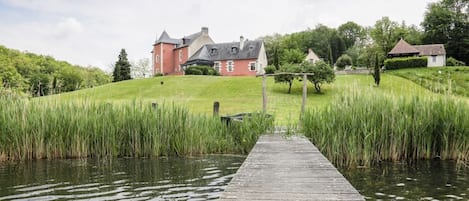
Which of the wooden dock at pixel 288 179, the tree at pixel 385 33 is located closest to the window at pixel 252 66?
the tree at pixel 385 33

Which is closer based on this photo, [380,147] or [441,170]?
[441,170]

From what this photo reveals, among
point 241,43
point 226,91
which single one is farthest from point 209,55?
point 226,91

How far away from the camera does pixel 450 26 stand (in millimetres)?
57406

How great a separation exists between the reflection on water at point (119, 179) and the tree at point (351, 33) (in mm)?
73102

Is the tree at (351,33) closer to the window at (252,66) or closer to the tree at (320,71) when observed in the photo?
the window at (252,66)

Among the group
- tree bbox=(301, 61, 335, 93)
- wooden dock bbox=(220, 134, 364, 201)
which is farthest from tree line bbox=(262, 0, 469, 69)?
wooden dock bbox=(220, 134, 364, 201)

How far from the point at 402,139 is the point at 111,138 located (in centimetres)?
673

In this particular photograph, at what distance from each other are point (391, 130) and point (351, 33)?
74.3 metres

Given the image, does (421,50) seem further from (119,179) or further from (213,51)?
(119,179)

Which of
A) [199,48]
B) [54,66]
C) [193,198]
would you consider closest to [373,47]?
[199,48]

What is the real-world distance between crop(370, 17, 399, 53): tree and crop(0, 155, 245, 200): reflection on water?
58.5m

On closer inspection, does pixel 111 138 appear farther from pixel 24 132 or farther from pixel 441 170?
pixel 441 170

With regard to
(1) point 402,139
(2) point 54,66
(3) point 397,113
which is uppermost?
(2) point 54,66

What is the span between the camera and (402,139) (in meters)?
8.59
